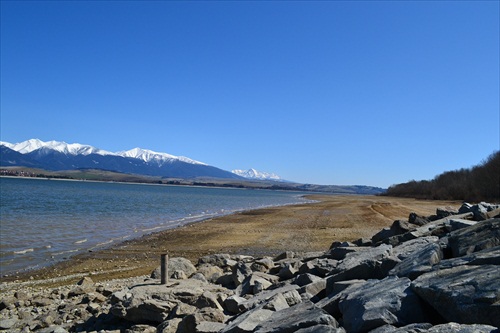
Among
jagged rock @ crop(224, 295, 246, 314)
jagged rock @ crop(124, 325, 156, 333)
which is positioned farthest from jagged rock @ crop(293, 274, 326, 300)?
jagged rock @ crop(124, 325, 156, 333)

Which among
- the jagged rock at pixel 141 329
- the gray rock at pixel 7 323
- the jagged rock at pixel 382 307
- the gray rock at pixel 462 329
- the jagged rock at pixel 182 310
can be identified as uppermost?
the gray rock at pixel 462 329

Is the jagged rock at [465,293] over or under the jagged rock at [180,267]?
over

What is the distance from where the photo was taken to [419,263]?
6.49 meters

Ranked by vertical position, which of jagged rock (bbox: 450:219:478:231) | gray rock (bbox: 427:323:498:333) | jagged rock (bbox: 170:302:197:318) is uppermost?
jagged rock (bbox: 450:219:478:231)

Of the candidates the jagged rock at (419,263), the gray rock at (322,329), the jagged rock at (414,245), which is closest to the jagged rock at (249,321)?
the gray rock at (322,329)

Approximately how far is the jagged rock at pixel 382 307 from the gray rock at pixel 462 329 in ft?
2.31

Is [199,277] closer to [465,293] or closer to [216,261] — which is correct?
[216,261]

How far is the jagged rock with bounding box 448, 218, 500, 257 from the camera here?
21.5 ft

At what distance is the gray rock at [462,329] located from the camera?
3.96 meters

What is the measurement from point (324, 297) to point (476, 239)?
2.78 meters

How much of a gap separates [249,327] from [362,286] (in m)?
1.81

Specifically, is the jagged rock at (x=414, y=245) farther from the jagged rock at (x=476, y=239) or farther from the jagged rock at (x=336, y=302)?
the jagged rock at (x=336, y=302)

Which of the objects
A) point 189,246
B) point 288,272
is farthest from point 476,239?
point 189,246

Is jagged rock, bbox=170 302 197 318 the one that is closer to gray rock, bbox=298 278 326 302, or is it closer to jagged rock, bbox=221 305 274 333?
jagged rock, bbox=221 305 274 333
